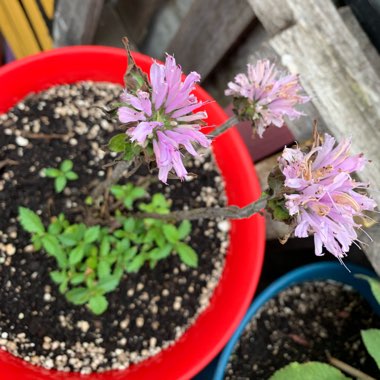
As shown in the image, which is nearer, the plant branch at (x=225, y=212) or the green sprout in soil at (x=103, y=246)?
the plant branch at (x=225, y=212)

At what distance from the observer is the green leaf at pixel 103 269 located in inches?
35.4

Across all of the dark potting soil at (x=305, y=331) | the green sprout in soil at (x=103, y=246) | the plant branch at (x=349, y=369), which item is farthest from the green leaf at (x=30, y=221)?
the plant branch at (x=349, y=369)

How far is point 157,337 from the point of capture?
97cm

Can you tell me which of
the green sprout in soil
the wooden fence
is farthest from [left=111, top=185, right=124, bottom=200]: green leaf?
the wooden fence

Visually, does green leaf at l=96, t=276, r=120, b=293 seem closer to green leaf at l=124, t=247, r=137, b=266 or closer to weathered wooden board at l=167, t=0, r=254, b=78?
green leaf at l=124, t=247, r=137, b=266

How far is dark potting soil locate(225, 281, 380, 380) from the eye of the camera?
43.9 inches

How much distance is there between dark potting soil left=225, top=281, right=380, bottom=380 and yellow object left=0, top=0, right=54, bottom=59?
75 cm

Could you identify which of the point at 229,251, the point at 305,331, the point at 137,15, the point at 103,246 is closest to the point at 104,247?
the point at 103,246

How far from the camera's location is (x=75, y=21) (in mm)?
1089

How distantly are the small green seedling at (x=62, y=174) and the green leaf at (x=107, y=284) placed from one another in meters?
0.17

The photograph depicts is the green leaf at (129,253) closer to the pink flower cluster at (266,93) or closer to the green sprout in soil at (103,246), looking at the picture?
the green sprout in soil at (103,246)

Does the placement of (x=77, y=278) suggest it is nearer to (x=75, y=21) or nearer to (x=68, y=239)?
(x=68, y=239)

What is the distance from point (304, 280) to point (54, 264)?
0.51 meters

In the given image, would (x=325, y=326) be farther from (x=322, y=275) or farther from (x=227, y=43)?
(x=227, y=43)
